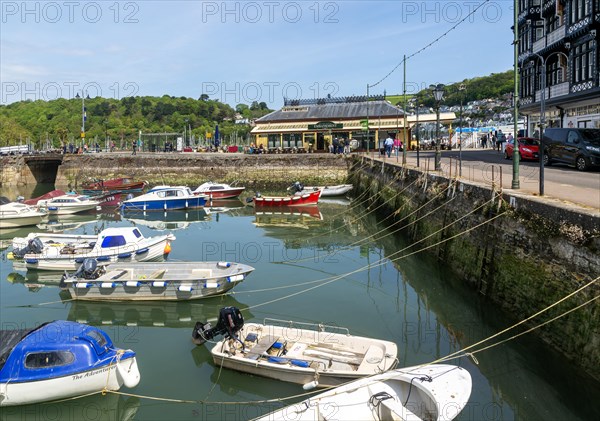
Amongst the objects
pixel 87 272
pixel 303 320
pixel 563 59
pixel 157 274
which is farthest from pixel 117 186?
pixel 303 320

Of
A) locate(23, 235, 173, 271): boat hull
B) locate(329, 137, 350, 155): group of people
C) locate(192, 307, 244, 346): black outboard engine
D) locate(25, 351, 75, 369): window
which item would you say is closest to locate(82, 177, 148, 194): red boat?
locate(329, 137, 350, 155): group of people

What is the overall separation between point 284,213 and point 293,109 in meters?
30.9

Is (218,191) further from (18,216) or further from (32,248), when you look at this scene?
(32,248)

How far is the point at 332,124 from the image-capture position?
197 feet

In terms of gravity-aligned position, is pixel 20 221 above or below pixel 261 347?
above

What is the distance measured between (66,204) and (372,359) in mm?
32236

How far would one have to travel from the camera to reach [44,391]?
10555 mm

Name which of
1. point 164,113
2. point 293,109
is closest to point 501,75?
point 164,113

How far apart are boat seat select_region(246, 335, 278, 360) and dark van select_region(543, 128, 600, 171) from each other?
1903 centimetres

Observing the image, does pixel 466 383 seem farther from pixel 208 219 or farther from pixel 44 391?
pixel 208 219

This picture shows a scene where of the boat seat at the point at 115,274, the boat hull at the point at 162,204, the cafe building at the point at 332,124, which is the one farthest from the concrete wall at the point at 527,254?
the cafe building at the point at 332,124

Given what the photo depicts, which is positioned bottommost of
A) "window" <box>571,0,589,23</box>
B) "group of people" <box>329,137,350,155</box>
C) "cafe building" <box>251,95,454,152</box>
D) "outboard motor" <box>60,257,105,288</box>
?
"outboard motor" <box>60,257,105,288</box>

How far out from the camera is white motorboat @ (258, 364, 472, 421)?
8734mm

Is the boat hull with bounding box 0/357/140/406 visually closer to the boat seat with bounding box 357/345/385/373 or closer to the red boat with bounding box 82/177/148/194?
the boat seat with bounding box 357/345/385/373
